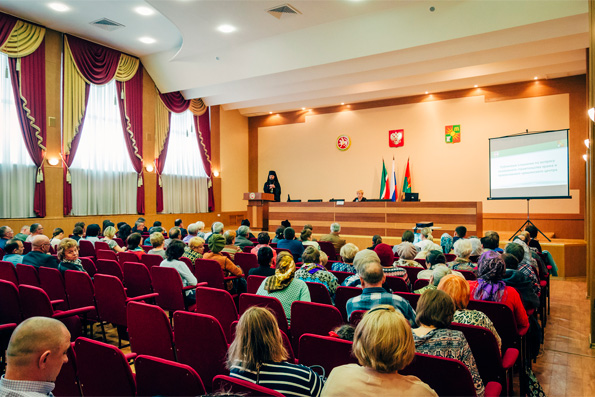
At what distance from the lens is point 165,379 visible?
155cm

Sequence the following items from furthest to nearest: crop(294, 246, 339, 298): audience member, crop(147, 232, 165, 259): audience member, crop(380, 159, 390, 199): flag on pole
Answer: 1. crop(380, 159, 390, 199): flag on pole
2. crop(147, 232, 165, 259): audience member
3. crop(294, 246, 339, 298): audience member

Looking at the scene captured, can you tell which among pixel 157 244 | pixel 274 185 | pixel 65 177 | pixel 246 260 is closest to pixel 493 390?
pixel 246 260

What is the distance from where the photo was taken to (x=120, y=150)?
10.6 m

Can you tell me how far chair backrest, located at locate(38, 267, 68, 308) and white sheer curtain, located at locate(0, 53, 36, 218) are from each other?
578cm

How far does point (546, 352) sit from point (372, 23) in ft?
21.3

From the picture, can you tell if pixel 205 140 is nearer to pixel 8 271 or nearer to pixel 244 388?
pixel 8 271

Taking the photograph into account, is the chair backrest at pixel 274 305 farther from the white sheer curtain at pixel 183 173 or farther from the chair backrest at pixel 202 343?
the white sheer curtain at pixel 183 173

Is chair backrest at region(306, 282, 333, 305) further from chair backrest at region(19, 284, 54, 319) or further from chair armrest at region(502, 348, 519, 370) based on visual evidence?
chair backrest at region(19, 284, 54, 319)

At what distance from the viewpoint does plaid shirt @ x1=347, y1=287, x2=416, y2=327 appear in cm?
248

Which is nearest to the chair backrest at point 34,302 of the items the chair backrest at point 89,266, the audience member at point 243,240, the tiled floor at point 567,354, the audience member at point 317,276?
the chair backrest at point 89,266

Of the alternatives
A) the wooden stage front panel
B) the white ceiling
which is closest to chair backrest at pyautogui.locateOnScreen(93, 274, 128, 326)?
the white ceiling

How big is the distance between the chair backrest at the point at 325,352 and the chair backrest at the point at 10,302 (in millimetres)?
2526

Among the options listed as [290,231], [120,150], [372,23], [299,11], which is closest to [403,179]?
[372,23]

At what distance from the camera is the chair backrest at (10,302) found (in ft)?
10.1
